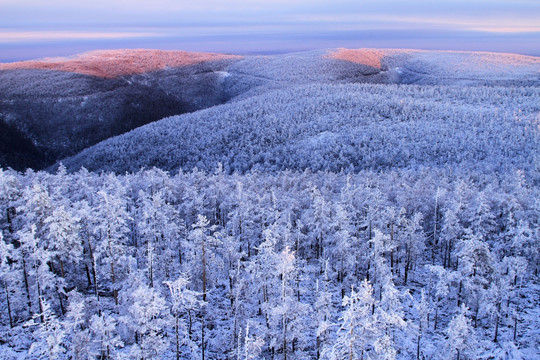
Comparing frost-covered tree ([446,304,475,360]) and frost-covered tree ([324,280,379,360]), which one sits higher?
frost-covered tree ([324,280,379,360])

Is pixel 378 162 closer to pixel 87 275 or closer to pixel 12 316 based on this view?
pixel 87 275

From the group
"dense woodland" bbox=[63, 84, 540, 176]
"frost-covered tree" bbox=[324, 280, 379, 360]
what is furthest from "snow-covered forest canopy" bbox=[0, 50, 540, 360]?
"dense woodland" bbox=[63, 84, 540, 176]

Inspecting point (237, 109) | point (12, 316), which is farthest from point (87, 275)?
point (237, 109)

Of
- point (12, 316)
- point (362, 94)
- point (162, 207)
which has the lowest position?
point (12, 316)

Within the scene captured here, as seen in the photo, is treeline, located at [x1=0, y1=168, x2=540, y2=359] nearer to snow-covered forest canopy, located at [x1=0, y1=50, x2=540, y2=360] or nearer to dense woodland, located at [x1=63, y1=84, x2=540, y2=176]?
snow-covered forest canopy, located at [x1=0, y1=50, x2=540, y2=360]

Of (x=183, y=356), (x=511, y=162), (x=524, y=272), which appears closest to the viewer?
(x=183, y=356)

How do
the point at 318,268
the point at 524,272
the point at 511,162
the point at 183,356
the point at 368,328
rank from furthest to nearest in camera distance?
the point at 511,162
the point at 318,268
the point at 524,272
the point at 183,356
the point at 368,328

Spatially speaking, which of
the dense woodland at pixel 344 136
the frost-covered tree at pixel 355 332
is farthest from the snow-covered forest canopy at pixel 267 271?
the dense woodland at pixel 344 136

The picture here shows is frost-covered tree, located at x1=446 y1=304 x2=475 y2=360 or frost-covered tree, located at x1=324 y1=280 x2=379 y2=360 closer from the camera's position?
frost-covered tree, located at x1=324 y1=280 x2=379 y2=360
